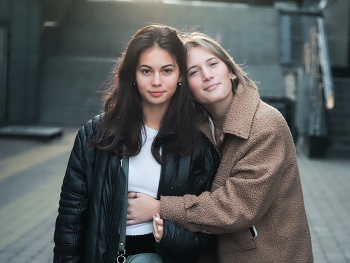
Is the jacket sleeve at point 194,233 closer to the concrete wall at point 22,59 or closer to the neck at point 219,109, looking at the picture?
the neck at point 219,109

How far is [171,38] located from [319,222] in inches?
145

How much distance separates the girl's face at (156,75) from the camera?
213cm

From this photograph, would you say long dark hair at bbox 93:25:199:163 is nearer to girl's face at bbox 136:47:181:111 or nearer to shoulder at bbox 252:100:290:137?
girl's face at bbox 136:47:181:111

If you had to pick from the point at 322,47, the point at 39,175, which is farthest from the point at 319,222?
the point at 322,47

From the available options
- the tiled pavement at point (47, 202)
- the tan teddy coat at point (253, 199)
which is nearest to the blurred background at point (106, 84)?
the tiled pavement at point (47, 202)

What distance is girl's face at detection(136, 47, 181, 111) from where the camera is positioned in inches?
83.7

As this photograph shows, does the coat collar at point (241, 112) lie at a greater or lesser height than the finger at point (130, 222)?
greater

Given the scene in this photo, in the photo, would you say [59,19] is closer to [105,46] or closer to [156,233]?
[105,46]

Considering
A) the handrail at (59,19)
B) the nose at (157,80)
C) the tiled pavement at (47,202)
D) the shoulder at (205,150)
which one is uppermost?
the handrail at (59,19)

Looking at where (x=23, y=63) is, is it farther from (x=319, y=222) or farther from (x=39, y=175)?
(x=319, y=222)

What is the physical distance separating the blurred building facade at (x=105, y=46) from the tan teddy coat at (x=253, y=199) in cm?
832

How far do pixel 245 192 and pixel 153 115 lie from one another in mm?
730

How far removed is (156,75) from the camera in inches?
83.7

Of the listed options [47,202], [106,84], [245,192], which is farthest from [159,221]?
[106,84]
